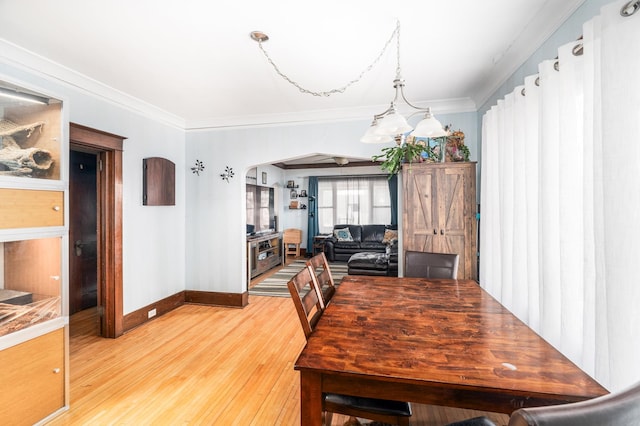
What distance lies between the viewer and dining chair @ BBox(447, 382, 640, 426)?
56 cm

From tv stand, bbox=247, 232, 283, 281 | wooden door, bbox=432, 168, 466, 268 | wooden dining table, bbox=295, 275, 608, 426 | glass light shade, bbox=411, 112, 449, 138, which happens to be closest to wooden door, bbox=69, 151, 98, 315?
tv stand, bbox=247, 232, 283, 281

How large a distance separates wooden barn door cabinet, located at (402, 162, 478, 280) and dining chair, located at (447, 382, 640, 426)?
257 centimetres

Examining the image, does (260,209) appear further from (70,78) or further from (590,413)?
(590,413)

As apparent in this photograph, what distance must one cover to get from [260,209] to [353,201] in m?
2.70

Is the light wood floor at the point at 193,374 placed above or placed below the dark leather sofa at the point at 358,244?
below

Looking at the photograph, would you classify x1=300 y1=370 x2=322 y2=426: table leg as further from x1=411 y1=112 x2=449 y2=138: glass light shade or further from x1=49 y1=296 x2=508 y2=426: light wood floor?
x1=411 y1=112 x2=449 y2=138: glass light shade

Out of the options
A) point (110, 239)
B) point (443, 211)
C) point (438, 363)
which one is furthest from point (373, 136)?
point (110, 239)

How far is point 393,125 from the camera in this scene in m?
1.67

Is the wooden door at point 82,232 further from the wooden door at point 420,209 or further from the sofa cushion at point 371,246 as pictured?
the sofa cushion at point 371,246

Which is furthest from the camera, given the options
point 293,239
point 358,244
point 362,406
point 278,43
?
point 293,239

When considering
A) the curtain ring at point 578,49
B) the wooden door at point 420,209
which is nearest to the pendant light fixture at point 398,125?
the curtain ring at point 578,49

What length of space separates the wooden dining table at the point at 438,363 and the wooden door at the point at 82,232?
3888 millimetres

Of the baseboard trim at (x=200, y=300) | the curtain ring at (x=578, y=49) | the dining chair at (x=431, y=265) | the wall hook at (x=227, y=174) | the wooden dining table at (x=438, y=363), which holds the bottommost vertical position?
the baseboard trim at (x=200, y=300)

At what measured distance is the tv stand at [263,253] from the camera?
5.46 m
